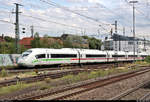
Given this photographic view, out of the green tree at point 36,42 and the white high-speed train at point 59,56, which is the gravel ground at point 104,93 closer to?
the white high-speed train at point 59,56

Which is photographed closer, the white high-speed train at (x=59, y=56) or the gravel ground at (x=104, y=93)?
the gravel ground at (x=104, y=93)

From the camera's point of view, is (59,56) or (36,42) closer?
(59,56)

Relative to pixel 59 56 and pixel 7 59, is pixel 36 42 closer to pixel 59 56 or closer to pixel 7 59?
pixel 7 59

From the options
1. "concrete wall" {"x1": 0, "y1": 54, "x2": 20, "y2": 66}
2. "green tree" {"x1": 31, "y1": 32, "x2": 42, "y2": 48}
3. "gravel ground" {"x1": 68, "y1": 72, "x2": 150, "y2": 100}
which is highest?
"green tree" {"x1": 31, "y1": 32, "x2": 42, "y2": 48}

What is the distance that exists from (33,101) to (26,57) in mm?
19934

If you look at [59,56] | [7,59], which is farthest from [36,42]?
[59,56]

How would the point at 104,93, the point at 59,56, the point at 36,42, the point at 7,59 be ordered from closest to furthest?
the point at 104,93 < the point at 59,56 < the point at 7,59 < the point at 36,42

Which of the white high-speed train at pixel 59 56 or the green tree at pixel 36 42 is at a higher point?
the green tree at pixel 36 42

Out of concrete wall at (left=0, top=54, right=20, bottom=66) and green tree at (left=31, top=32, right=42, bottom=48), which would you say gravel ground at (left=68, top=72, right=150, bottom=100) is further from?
green tree at (left=31, top=32, right=42, bottom=48)

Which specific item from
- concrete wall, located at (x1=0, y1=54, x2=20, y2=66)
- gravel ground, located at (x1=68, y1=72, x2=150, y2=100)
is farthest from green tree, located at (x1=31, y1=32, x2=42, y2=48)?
gravel ground, located at (x1=68, y1=72, x2=150, y2=100)

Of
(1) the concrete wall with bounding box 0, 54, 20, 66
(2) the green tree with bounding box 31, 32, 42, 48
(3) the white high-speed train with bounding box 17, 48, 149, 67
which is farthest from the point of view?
(2) the green tree with bounding box 31, 32, 42, 48

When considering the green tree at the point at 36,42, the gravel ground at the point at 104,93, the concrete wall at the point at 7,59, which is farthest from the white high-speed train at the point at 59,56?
the green tree at the point at 36,42

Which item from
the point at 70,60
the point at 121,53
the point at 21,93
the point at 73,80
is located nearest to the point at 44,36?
the point at 121,53

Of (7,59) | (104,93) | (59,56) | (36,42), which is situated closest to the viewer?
(104,93)
